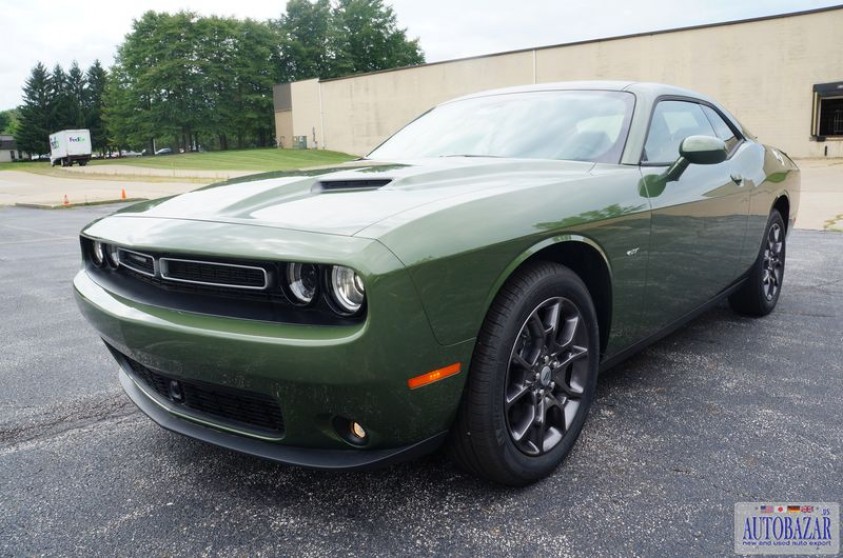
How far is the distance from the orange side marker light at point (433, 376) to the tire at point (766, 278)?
289 centimetres

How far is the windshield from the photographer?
2.87 m

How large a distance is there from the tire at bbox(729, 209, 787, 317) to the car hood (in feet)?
6.73

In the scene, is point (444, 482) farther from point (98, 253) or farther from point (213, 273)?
point (98, 253)

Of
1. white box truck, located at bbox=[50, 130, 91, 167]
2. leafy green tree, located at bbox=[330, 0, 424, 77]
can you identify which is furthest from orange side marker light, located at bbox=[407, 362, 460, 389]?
leafy green tree, located at bbox=[330, 0, 424, 77]

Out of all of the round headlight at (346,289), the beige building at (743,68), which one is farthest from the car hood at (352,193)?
the beige building at (743,68)

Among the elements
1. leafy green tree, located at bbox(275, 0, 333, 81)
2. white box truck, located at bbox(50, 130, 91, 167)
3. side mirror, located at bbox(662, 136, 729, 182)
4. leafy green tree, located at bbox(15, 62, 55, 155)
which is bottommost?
side mirror, located at bbox(662, 136, 729, 182)

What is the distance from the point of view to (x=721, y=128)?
3.90 metres

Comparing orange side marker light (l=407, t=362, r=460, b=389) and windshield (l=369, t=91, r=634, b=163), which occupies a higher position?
windshield (l=369, t=91, r=634, b=163)

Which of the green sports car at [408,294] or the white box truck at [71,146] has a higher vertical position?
the white box truck at [71,146]

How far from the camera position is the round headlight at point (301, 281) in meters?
1.82

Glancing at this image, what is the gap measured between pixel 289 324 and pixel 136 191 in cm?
2149

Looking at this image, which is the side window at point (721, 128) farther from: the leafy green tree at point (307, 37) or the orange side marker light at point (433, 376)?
the leafy green tree at point (307, 37)

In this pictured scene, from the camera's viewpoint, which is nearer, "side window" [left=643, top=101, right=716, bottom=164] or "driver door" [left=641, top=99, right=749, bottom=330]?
"driver door" [left=641, top=99, right=749, bottom=330]

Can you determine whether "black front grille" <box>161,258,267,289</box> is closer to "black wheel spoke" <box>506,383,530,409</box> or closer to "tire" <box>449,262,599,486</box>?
"tire" <box>449,262,599,486</box>
